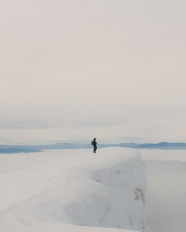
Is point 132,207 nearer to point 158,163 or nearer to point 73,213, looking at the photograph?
point 73,213

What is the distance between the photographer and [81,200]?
12.9 m

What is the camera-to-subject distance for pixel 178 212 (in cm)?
3869

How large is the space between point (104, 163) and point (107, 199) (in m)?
7.36

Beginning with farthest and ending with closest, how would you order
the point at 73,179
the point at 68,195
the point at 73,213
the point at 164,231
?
1. the point at 164,231
2. the point at 73,179
3. the point at 68,195
4. the point at 73,213

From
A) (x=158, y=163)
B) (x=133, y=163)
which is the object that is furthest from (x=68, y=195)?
(x=158, y=163)

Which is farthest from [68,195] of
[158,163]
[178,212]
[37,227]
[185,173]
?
[158,163]

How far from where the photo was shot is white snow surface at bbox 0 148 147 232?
9.78 meters

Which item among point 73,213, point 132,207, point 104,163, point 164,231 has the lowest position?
point 164,231

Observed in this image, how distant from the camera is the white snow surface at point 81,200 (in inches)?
385

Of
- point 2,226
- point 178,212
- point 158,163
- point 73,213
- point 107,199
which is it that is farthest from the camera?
point 158,163

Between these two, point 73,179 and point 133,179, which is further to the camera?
point 133,179

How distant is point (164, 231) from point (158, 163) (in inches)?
2023

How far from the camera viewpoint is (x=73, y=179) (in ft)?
53.8

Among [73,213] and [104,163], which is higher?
[104,163]
